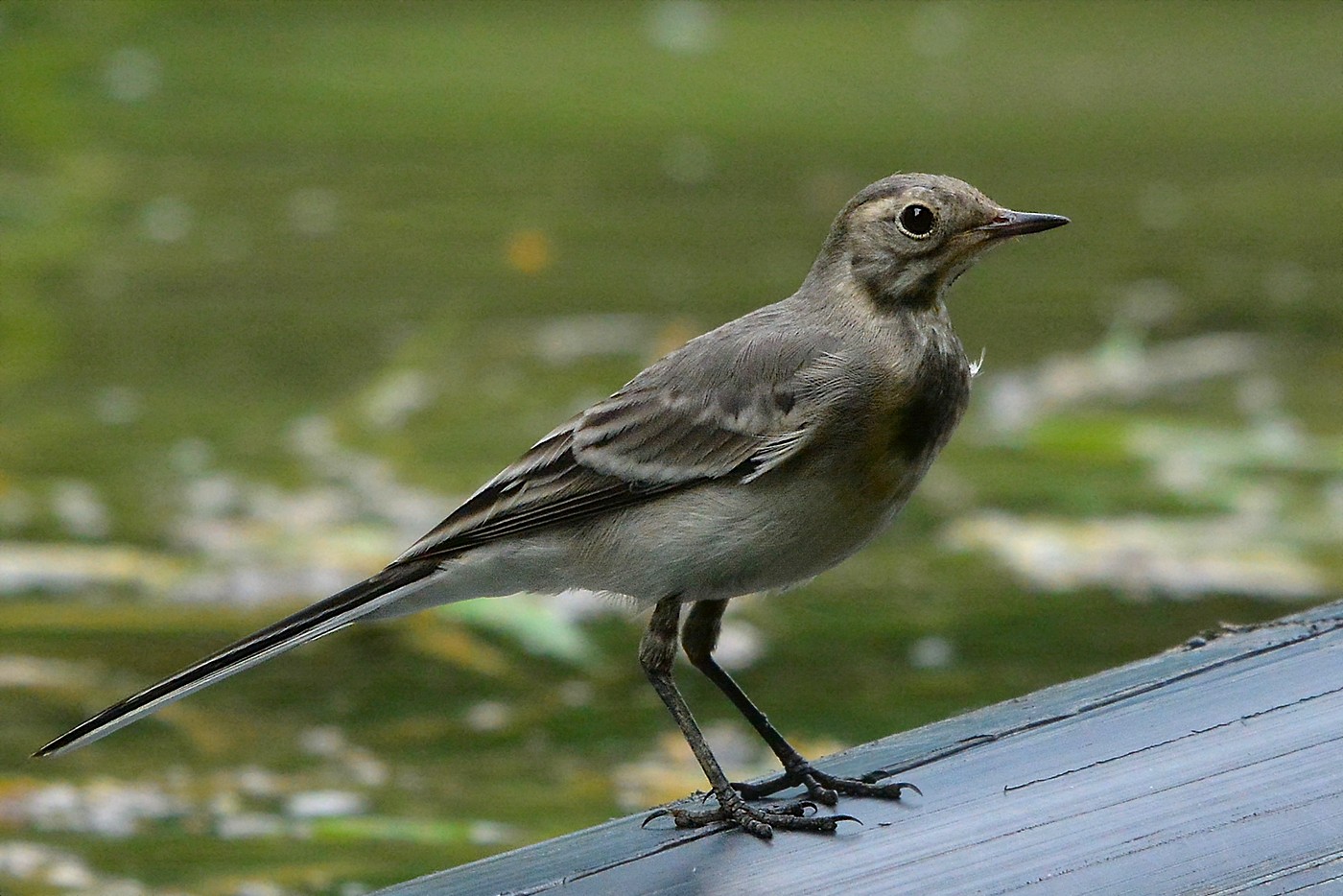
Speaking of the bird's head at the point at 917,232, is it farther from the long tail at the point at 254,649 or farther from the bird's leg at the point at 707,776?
the long tail at the point at 254,649

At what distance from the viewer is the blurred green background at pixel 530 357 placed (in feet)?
16.3

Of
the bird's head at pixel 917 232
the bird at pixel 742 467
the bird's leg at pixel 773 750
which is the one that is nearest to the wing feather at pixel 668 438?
the bird at pixel 742 467

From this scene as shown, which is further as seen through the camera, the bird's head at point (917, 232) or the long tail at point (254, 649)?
the bird's head at point (917, 232)

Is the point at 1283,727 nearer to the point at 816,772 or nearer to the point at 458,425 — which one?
the point at 816,772

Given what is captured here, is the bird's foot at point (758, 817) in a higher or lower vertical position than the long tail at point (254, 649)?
lower

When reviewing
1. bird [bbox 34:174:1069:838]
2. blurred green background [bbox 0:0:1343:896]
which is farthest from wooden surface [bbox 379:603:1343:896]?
blurred green background [bbox 0:0:1343:896]

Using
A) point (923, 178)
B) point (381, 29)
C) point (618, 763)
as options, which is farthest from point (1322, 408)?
point (381, 29)

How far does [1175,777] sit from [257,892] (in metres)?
2.12

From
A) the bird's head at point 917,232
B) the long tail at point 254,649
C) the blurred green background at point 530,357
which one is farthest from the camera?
the blurred green background at point 530,357

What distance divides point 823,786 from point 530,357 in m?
5.04

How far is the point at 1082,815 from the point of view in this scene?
271 centimetres

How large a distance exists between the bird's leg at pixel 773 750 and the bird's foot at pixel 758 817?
1.9 inches

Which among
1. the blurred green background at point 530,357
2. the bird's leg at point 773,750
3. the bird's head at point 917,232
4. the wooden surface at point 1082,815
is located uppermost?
the blurred green background at point 530,357

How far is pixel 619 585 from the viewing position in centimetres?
339
